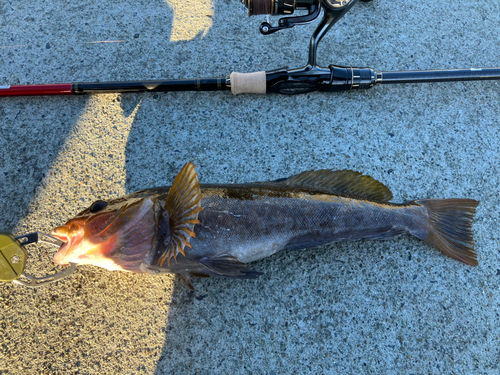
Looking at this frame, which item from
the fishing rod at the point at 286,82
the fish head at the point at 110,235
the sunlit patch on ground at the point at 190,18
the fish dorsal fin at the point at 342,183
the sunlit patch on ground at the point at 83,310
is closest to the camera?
the fish head at the point at 110,235

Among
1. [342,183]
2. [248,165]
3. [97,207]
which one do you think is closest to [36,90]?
[97,207]

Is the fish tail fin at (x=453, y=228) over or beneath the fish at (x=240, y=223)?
beneath

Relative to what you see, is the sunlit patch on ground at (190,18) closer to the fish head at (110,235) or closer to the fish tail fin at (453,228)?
the fish head at (110,235)

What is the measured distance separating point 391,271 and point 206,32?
2740 millimetres

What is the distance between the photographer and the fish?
6.07 feet

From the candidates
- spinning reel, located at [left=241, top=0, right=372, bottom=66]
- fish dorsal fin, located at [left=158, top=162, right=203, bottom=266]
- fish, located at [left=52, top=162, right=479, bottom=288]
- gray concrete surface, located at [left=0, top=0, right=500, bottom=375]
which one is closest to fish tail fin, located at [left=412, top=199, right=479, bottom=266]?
fish, located at [left=52, top=162, right=479, bottom=288]

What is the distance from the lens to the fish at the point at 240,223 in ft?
6.07

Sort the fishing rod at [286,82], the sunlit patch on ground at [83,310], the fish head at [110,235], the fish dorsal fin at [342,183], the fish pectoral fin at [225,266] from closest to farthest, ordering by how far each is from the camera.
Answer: the fish head at [110,235] → the fish pectoral fin at [225,266] → the sunlit patch on ground at [83,310] → the fish dorsal fin at [342,183] → the fishing rod at [286,82]

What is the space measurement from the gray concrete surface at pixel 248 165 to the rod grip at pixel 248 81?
196mm

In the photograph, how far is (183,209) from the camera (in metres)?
1.87

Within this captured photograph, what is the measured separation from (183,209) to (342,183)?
1.14 m

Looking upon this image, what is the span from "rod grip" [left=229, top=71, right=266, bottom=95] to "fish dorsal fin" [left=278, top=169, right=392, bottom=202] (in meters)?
0.91

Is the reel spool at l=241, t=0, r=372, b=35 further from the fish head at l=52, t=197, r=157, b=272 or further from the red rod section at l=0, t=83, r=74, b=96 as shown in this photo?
the red rod section at l=0, t=83, r=74, b=96

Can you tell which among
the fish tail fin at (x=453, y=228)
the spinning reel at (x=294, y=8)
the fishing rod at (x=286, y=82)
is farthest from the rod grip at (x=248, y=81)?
the fish tail fin at (x=453, y=228)
